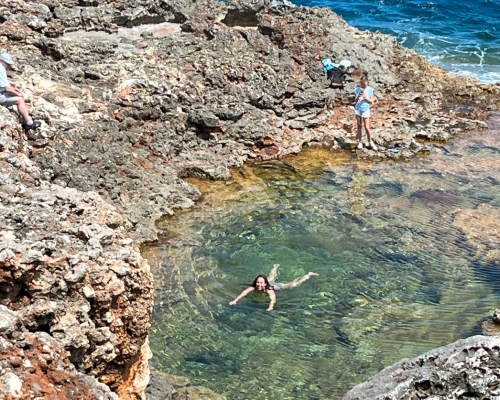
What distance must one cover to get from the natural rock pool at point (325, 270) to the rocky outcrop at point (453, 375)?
11.5 ft

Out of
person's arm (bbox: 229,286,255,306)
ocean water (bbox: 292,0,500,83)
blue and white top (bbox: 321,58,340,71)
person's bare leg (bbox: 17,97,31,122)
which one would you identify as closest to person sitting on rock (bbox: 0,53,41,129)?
person's bare leg (bbox: 17,97,31,122)

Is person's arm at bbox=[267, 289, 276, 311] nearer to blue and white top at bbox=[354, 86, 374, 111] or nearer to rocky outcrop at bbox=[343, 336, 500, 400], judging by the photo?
rocky outcrop at bbox=[343, 336, 500, 400]

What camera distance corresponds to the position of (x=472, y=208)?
13547 millimetres

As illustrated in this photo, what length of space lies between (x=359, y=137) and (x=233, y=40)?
5214 mm

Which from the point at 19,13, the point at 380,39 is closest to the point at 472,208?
the point at 380,39

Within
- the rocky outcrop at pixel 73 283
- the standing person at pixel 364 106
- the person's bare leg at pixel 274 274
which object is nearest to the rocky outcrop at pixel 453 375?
the rocky outcrop at pixel 73 283

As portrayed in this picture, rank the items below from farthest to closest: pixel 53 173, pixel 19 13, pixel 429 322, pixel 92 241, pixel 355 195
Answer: pixel 19 13
pixel 355 195
pixel 53 173
pixel 429 322
pixel 92 241

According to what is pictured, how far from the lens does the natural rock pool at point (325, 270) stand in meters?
8.94

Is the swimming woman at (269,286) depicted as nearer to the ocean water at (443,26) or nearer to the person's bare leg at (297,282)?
the person's bare leg at (297,282)

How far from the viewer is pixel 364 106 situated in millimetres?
16297

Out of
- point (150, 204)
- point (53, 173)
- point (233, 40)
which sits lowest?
point (150, 204)

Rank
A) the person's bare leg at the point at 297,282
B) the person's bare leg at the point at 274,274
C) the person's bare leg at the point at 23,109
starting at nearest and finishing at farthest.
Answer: the person's bare leg at the point at 297,282, the person's bare leg at the point at 274,274, the person's bare leg at the point at 23,109

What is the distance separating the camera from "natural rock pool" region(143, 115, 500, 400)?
352 inches

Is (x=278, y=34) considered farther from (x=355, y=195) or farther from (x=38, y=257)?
(x=38, y=257)
